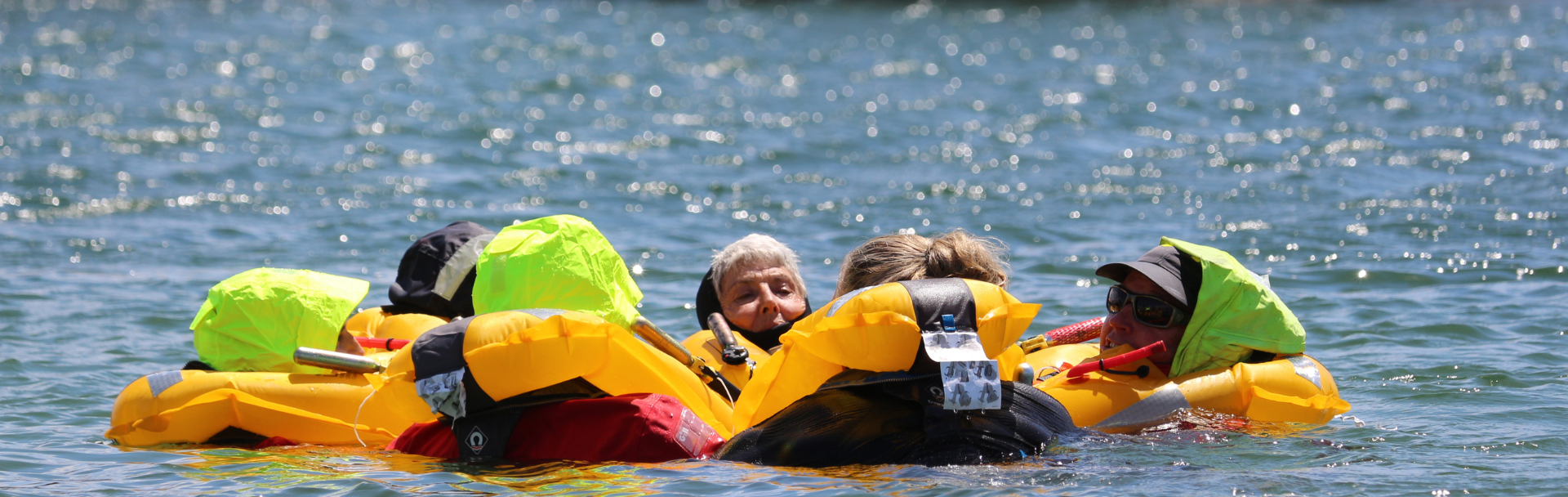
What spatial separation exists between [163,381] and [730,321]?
2335mm

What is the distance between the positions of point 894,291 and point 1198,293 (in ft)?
5.15

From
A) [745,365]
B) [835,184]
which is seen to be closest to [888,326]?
[745,365]

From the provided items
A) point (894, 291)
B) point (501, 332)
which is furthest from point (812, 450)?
point (501, 332)

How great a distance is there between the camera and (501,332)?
473 centimetres

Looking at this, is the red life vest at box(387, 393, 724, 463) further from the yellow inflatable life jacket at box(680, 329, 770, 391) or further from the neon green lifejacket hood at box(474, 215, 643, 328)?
the yellow inflatable life jacket at box(680, 329, 770, 391)

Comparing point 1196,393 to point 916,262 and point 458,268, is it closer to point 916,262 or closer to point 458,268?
point 916,262

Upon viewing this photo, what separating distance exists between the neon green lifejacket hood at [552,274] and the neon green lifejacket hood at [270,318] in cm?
72

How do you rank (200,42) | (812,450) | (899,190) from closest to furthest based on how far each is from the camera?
(812,450), (899,190), (200,42)

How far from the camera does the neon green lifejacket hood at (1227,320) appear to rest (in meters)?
5.41

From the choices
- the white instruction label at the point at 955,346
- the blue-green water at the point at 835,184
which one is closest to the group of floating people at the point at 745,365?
the white instruction label at the point at 955,346

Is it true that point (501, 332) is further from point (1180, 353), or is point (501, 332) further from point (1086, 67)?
point (1086, 67)

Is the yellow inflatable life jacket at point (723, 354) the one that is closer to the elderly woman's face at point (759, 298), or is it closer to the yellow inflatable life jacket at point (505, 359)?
the elderly woman's face at point (759, 298)

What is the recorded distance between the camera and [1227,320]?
5.43 metres

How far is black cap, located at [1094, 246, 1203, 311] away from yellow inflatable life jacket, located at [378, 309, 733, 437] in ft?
6.22
